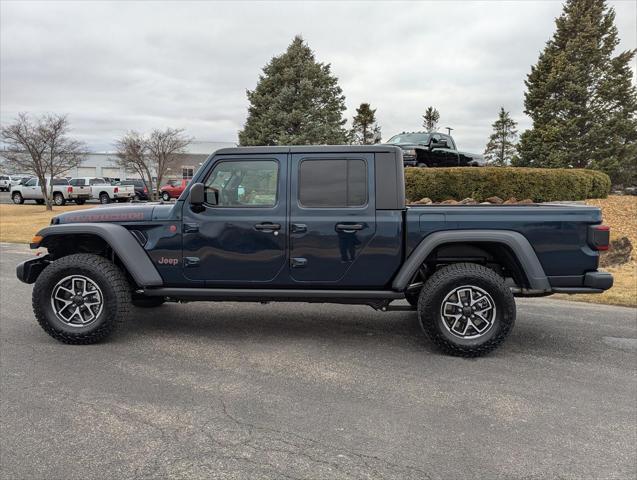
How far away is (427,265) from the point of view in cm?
487

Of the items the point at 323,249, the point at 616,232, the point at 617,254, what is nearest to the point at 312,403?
the point at 323,249

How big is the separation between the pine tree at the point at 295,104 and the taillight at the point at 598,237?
17.6 meters

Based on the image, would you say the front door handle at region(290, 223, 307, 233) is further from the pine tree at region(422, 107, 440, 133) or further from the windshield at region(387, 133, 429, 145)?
the pine tree at region(422, 107, 440, 133)

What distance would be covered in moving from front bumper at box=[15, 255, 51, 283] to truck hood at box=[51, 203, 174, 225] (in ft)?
1.45

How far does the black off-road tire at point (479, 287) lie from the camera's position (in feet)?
14.4

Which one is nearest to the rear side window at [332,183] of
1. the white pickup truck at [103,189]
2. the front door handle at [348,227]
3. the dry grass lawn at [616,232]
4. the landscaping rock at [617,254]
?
the front door handle at [348,227]

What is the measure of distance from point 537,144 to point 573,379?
2149cm

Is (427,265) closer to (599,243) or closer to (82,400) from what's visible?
(599,243)

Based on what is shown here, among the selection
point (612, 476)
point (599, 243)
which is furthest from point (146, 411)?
point (599, 243)

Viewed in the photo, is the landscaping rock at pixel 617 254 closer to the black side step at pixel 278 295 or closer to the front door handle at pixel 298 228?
the black side step at pixel 278 295

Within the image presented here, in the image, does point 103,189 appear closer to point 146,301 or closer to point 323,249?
point 146,301

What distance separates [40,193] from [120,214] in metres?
29.6

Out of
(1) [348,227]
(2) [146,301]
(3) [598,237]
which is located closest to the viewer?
(3) [598,237]

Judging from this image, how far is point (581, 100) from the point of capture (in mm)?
23312
